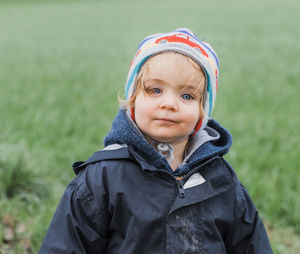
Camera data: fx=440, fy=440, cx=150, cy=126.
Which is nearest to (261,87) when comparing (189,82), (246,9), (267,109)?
(267,109)

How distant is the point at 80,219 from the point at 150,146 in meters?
0.43

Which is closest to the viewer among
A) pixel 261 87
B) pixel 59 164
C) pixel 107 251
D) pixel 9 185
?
pixel 107 251

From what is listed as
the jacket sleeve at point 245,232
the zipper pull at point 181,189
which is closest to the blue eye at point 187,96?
the zipper pull at point 181,189

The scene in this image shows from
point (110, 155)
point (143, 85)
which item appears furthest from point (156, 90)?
point (110, 155)

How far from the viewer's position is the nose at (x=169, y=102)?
185 centimetres

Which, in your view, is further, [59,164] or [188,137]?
[59,164]

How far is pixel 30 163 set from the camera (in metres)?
3.52

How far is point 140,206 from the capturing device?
1.84 meters

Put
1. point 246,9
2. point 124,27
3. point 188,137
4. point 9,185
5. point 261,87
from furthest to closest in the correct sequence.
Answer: point 246,9 < point 124,27 < point 261,87 < point 9,185 < point 188,137

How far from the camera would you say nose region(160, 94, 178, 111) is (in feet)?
6.06

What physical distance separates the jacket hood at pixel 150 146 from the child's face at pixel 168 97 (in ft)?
0.18

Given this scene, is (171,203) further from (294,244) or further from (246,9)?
(246,9)

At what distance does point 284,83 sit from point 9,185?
478 centimetres

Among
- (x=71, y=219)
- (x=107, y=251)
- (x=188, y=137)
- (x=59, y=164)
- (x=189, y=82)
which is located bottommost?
(x=59, y=164)
